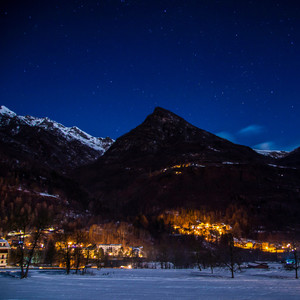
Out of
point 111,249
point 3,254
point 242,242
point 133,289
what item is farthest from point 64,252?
point 242,242

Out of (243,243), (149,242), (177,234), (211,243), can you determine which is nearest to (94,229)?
(149,242)

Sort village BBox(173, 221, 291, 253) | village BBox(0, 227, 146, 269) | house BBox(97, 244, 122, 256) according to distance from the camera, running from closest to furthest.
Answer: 1. village BBox(0, 227, 146, 269)
2. house BBox(97, 244, 122, 256)
3. village BBox(173, 221, 291, 253)

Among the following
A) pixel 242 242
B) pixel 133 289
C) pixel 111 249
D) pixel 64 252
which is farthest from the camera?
pixel 242 242

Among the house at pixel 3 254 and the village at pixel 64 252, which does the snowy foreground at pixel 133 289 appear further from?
the house at pixel 3 254

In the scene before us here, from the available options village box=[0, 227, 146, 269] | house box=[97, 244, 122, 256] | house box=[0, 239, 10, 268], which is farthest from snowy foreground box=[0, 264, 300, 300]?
house box=[97, 244, 122, 256]

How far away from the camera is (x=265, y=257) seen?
507ft

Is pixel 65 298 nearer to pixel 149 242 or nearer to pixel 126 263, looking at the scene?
pixel 126 263

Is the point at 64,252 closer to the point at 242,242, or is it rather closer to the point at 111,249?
the point at 111,249

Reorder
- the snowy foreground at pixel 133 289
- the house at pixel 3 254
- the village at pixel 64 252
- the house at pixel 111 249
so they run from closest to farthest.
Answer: the snowy foreground at pixel 133 289 < the village at pixel 64 252 < the house at pixel 3 254 < the house at pixel 111 249

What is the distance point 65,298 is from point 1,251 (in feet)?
199

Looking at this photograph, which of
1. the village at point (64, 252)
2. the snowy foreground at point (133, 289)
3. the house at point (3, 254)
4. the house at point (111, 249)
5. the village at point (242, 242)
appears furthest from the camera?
the village at point (242, 242)

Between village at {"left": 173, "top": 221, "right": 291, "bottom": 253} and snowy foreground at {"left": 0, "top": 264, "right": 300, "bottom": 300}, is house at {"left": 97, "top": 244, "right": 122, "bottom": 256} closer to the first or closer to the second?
village at {"left": 173, "top": 221, "right": 291, "bottom": 253}

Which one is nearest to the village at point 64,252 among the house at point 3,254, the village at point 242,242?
the house at point 3,254

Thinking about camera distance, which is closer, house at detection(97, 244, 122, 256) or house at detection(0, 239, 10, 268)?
A: house at detection(0, 239, 10, 268)
